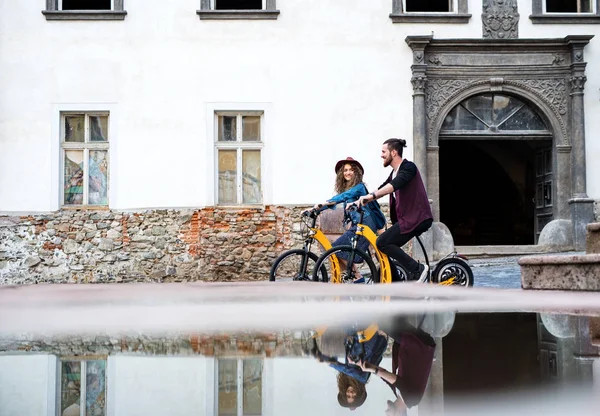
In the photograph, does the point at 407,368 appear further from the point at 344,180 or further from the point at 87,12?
the point at 87,12

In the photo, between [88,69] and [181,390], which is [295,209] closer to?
[88,69]

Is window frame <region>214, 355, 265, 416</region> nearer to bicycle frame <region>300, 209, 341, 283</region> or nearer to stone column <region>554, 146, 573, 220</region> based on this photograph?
bicycle frame <region>300, 209, 341, 283</region>

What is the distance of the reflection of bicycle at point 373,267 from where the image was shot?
8.15m

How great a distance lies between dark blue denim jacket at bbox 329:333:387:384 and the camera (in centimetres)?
226

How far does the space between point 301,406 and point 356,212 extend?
6.79 m

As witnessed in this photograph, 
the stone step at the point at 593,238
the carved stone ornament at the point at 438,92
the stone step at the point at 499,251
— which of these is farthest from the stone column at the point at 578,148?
the stone step at the point at 593,238

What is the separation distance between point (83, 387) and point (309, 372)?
1.94ft

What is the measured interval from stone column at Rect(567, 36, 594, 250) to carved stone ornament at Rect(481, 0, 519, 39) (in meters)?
0.93

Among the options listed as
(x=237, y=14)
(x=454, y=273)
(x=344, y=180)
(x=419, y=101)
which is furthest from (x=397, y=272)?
(x=237, y=14)

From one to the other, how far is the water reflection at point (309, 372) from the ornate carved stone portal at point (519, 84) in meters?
11.4

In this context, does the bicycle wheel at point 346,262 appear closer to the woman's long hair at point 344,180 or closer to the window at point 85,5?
the woman's long hair at point 344,180

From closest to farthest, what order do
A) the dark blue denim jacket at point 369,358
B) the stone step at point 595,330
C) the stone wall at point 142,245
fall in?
the dark blue denim jacket at point 369,358 < the stone step at point 595,330 < the stone wall at point 142,245

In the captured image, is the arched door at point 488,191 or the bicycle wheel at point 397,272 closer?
the bicycle wheel at point 397,272

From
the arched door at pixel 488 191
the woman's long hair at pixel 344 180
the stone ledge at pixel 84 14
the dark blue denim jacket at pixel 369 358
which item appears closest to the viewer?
the dark blue denim jacket at pixel 369 358
